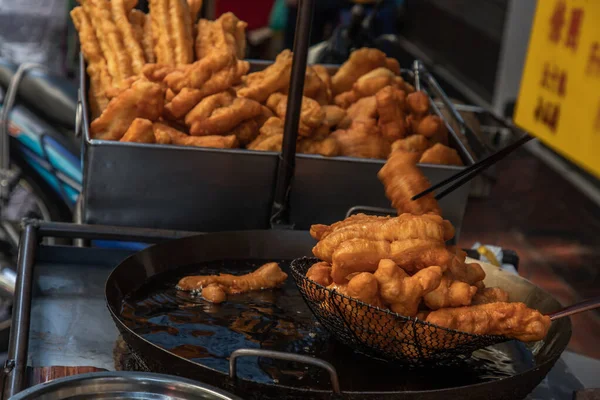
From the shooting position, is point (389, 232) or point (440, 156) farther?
point (440, 156)

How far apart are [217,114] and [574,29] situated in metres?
1.09

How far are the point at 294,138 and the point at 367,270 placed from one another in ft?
2.44

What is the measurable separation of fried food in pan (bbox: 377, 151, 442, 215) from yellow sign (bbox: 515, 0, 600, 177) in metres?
0.25

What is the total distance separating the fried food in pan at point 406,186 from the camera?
173cm

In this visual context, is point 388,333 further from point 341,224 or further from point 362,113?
point 362,113

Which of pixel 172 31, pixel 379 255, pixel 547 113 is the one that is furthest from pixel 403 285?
pixel 172 31

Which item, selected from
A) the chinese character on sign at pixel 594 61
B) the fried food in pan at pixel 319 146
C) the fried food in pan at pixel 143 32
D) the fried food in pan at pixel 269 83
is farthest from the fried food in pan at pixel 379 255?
the fried food in pan at pixel 143 32

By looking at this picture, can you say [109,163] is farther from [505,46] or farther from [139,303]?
[505,46]

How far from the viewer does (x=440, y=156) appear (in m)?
2.32

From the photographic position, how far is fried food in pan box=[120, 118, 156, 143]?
220 centimetres

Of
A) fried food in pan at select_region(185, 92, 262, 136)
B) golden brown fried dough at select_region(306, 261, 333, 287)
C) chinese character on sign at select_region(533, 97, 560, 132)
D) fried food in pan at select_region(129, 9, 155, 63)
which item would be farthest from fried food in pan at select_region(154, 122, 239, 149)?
chinese character on sign at select_region(533, 97, 560, 132)

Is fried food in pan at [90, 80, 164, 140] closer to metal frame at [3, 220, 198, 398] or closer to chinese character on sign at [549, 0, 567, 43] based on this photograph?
metal frame at [3, 220, 198, 398]

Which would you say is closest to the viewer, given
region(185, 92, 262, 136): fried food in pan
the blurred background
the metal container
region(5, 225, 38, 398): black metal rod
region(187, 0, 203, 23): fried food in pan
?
region(5, 225, 38, 398): black metal rod

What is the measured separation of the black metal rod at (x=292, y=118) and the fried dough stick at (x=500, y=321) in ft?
2.72
